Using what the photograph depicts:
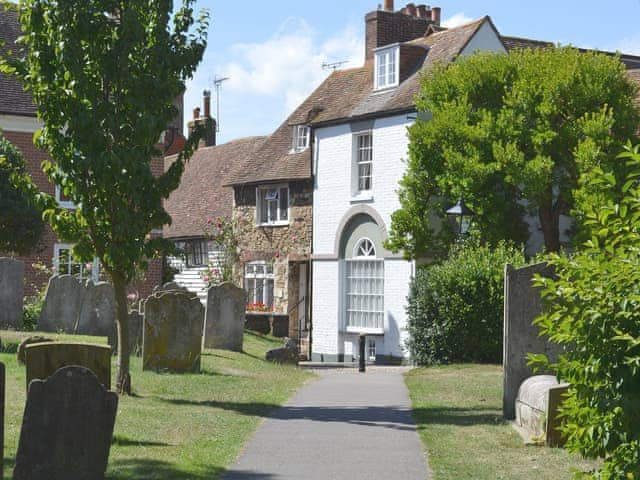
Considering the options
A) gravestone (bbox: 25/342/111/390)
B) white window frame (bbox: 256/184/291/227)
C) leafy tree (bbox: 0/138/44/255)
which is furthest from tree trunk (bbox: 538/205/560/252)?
gravestone (bbox: 25/342/111/390)

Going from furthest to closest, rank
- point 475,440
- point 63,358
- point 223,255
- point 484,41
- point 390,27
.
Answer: point 223,255 < point 390,27 < point 484,41 < point 63,358 < point 475,440

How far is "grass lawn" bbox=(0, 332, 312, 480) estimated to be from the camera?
37.6 feet

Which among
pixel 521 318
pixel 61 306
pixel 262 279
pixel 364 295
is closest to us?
pixel 521 318

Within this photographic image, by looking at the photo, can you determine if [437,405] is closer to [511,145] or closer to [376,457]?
[376,457]

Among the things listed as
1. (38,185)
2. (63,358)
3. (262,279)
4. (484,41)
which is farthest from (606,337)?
(262,279)

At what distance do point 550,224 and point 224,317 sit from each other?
9.85 m

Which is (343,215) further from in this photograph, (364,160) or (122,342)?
(122,342)

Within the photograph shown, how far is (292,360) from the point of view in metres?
27.9

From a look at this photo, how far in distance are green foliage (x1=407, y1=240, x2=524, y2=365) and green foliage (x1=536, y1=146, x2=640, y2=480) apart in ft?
61.4

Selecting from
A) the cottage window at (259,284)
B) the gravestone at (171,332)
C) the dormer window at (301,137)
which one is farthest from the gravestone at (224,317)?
the dormer window at (301,137)

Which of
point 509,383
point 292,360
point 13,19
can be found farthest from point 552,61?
point 13,19

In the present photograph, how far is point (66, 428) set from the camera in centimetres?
967

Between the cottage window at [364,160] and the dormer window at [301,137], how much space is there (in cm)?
448

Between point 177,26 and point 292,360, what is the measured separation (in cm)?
1239
